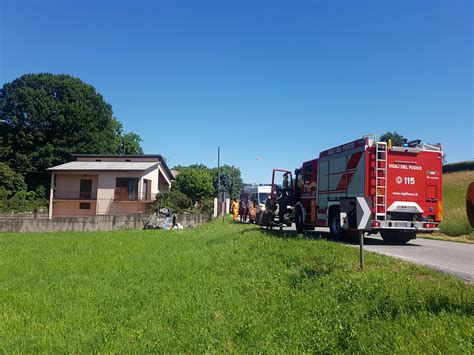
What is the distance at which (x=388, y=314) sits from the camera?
5297mm

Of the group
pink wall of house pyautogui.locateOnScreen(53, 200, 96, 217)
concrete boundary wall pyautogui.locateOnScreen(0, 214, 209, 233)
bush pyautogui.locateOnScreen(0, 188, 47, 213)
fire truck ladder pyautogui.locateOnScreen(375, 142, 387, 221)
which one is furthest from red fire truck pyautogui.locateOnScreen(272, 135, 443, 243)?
bush pyautogui.locateOnScreen(0, 188, 47, 213)

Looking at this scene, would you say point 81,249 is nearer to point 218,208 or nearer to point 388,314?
point 388,314

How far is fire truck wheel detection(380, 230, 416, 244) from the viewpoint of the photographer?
599 inches

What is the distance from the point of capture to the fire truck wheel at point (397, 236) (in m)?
15.2

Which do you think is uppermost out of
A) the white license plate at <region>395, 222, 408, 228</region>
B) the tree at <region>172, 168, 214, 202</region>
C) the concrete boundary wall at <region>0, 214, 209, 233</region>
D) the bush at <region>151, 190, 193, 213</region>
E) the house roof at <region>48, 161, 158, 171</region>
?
the house roof at <region>48, 161, 158, 171</region>

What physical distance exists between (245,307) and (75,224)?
81.9ft

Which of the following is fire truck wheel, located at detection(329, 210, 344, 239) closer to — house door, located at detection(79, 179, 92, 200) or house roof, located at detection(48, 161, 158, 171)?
house roof, located at detection(48, 161, 158, 171)

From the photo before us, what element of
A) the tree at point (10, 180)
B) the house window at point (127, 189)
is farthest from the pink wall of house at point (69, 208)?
the tree at point (10, 180)

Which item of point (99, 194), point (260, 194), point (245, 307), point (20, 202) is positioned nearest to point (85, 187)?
point (99, 194)

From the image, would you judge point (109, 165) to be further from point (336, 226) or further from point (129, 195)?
point (336, 226)

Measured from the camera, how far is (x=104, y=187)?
4966 centimetres

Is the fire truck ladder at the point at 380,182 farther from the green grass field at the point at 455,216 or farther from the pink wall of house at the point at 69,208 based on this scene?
the pink wall of house at the point at 69,208

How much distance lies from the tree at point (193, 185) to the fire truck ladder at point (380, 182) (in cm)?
4823

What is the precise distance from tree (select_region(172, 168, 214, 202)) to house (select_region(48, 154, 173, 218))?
26.2 ft
